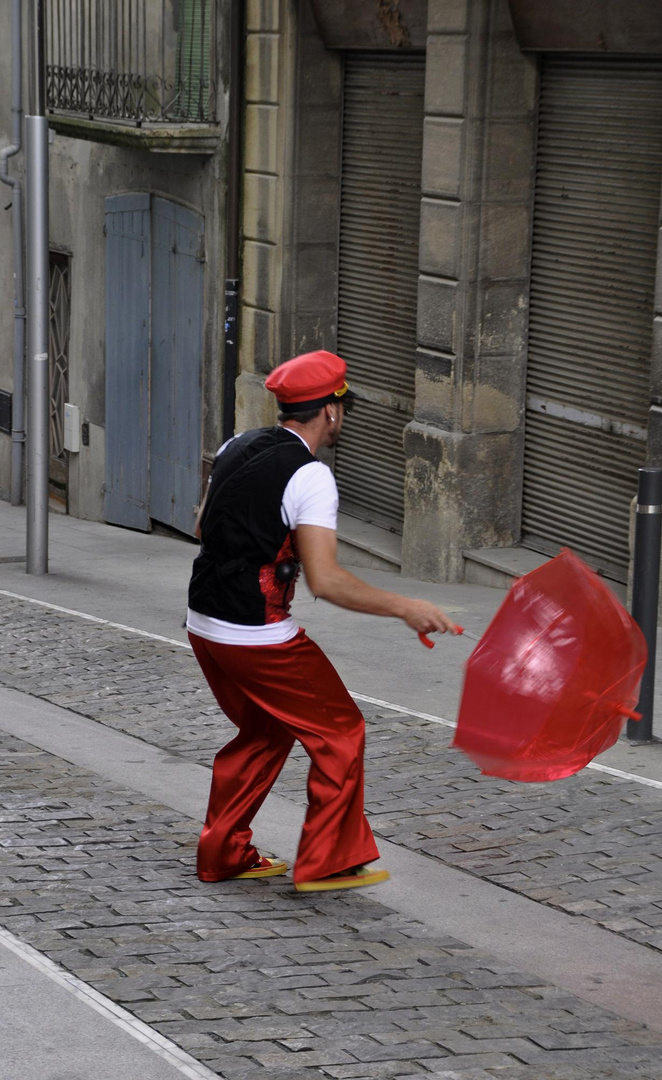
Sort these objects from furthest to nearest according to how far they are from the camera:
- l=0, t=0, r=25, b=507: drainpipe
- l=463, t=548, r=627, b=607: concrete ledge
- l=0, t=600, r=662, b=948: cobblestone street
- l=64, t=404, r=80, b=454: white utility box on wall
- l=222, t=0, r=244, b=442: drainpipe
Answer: l=0, t=0, r=25, b=507: drainpipe < l=64, t=404, r=80, b=454: white utility box on wall < l=222, t=0, r=244, b=442: drainpipe < l=463, t=548, r=627, b=607: concrete ledge < l=0, t=600, r=662, b=948: cobblestone street

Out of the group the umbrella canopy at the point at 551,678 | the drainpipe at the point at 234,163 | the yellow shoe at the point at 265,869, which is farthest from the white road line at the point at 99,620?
the umbrella canopy at the point at 551,678

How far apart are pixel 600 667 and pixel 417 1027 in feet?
3.85

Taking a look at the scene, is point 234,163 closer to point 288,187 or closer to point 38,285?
point 288,187

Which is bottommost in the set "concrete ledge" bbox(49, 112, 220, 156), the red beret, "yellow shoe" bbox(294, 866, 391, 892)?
"yellow shoe" bbox(294, 866, 391, 892)

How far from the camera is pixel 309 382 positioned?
476cm

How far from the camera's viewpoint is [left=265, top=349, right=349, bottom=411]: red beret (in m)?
4.76

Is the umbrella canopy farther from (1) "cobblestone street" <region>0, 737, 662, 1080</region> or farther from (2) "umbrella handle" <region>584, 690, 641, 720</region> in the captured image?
(1) "cobblestone street" <region>0, 737, 662, 1080</region>

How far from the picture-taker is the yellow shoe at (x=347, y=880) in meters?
4.88

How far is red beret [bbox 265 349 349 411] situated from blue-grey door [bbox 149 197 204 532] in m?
8.68

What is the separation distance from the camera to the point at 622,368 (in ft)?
31.1

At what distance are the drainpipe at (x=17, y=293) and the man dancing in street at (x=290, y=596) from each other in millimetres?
12273

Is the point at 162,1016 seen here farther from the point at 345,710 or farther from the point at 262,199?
the point at 262,199

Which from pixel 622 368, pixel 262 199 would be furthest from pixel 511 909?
pixel 262 199

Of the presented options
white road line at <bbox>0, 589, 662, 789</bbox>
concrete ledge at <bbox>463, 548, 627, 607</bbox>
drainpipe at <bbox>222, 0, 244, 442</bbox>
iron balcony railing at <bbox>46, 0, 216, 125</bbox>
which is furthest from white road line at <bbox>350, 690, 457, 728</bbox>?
iron balcony railing at <bbox>46, 0, 216, 125</bbox>
